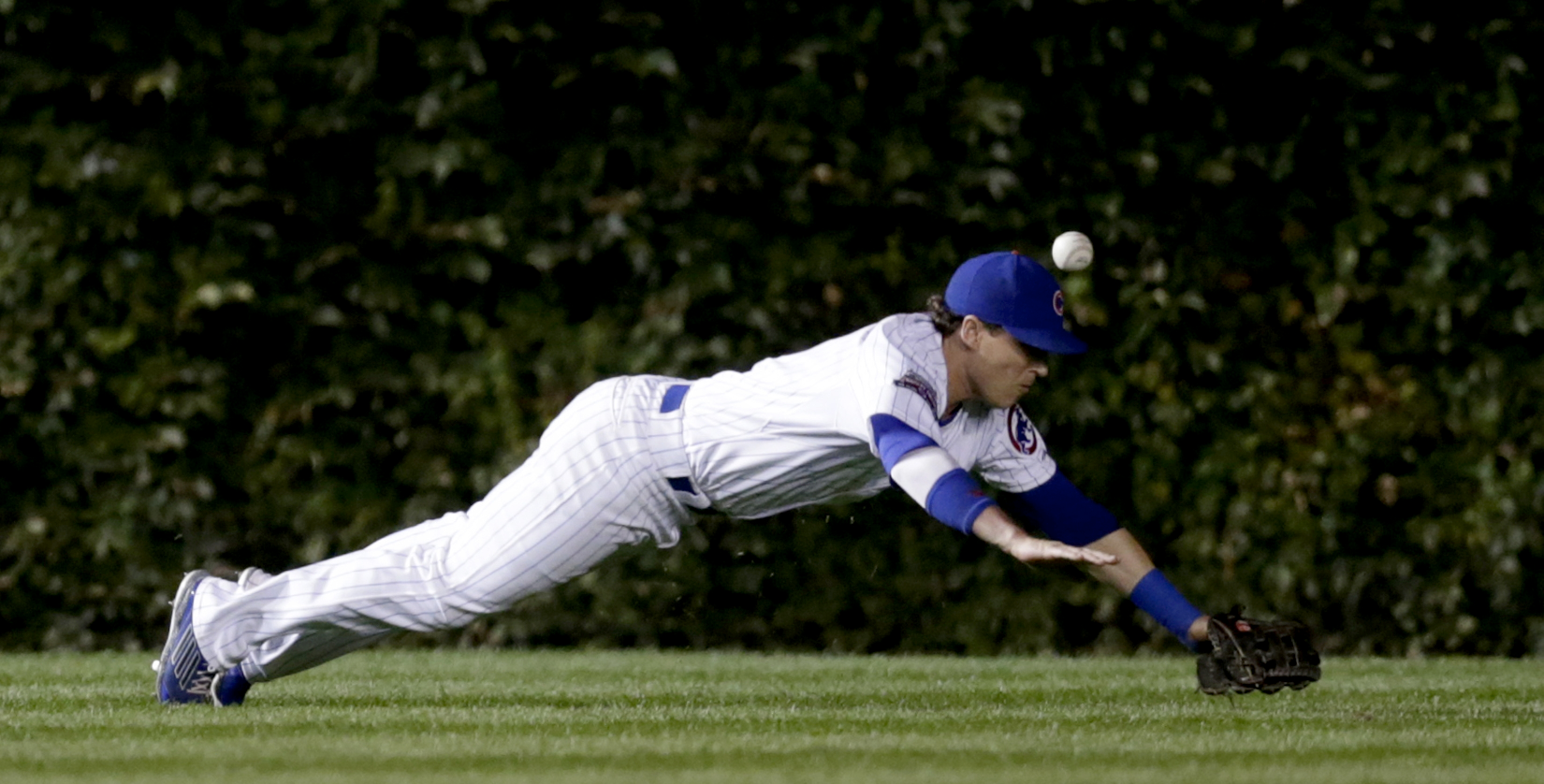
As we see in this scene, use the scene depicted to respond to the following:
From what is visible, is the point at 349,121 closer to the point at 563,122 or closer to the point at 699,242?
the point at 563,122

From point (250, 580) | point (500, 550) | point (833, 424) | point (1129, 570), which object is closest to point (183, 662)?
point (250, 580)

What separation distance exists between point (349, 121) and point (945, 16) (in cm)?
219

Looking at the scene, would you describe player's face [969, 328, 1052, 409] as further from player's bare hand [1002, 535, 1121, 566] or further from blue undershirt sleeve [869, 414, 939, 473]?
player's bare hand [1002, 535, 1121, 566]

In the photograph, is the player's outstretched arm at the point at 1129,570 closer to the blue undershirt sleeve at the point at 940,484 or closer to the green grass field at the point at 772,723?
the green grass field at the point at 772,723

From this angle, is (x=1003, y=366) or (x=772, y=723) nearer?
(x=1003, y=366)

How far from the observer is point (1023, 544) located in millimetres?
4258

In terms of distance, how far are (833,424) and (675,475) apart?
1.47ft

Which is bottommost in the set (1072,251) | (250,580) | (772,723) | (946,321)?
(772,723)

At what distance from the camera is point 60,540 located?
7.38 metres

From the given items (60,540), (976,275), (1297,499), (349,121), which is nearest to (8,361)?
(60,540)

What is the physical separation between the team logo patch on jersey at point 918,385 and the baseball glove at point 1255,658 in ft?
3.21

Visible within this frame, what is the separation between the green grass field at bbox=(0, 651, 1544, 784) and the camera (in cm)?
402

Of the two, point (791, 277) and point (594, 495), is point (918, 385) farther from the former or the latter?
point (791, 277)

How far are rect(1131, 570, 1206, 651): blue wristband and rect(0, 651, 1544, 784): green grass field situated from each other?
23 centimetres
